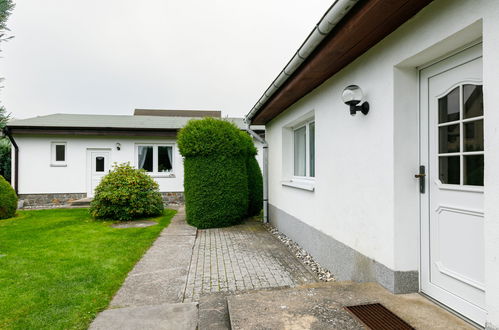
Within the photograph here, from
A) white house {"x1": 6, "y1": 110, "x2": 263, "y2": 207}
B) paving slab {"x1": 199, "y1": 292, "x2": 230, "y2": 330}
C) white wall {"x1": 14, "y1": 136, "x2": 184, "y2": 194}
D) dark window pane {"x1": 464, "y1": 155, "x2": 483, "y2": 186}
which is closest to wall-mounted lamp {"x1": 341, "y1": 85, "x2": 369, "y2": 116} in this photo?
dark window pane {"x1": 464, "y1": 155, "x2": 483, "y2": 186}

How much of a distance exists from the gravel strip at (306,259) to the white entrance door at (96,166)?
9789 mm

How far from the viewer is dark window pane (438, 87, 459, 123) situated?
7.87ft

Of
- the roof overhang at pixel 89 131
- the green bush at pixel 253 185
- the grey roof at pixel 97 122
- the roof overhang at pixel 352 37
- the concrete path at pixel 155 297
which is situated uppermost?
the grey roof at pixel 97 122

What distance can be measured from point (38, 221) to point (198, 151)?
5613mm

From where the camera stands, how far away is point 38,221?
8688mm

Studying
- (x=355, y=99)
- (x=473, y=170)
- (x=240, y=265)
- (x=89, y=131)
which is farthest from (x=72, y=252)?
(x=89, y=131)

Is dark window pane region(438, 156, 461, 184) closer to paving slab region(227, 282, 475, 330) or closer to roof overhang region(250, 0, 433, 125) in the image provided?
paving slab region(227, 282, 475, 330)

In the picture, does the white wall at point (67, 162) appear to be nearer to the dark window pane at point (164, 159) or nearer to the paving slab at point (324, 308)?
the dark window pane at point (164, 159)

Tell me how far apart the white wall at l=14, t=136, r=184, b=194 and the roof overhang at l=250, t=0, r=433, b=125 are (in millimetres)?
10194

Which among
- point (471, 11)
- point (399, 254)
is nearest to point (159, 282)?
point (399, 254)

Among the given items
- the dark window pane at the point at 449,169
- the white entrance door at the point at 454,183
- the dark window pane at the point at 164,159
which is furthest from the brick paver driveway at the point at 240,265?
the dark window pane at the point at 164,159

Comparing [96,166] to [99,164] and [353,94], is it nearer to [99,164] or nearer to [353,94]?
[99,164]

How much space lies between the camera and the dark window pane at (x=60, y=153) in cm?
1317

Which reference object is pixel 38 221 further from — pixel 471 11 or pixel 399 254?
pixel 471 11
